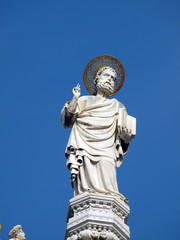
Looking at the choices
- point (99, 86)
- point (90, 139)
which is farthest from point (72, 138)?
point (99, 86)

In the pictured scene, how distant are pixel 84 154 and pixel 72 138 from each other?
0.70m

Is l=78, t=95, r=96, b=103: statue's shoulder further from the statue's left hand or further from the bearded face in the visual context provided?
the statue's left hand

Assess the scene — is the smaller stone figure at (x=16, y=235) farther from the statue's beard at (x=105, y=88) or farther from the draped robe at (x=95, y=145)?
the statue's beard at (x=105, y=88)

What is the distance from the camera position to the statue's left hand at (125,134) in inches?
739

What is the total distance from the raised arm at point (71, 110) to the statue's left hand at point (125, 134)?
1.28 metres

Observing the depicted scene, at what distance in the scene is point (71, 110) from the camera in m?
18.8

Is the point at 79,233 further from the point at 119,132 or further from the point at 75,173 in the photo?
the point at 119,132

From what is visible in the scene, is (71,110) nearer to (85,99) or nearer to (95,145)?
(85,99)

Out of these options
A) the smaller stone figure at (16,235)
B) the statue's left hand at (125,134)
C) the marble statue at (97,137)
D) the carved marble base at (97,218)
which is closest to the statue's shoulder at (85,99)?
the marble statue at (97,137)

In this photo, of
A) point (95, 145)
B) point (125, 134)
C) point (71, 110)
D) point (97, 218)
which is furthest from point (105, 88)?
point (97, 218)

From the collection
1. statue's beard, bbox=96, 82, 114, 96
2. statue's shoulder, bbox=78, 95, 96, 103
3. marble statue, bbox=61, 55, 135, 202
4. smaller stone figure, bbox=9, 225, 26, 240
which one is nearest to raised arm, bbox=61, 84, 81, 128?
marble statue, bbox=61, 55, 135, 202

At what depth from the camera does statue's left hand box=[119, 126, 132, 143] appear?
739 inches

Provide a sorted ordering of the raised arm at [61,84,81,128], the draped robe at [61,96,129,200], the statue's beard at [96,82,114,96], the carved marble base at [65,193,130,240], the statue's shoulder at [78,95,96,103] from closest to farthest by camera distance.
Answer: the carved marble base at [65,193,130,240], the draped robe at [61,96,129,200], the raised arm at [61,84,81,128], the statue's shoulder at [78,95,96,103], the statue's beard at [96,82,114,96]

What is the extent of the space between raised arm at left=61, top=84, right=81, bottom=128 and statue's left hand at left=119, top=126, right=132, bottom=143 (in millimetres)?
1277
